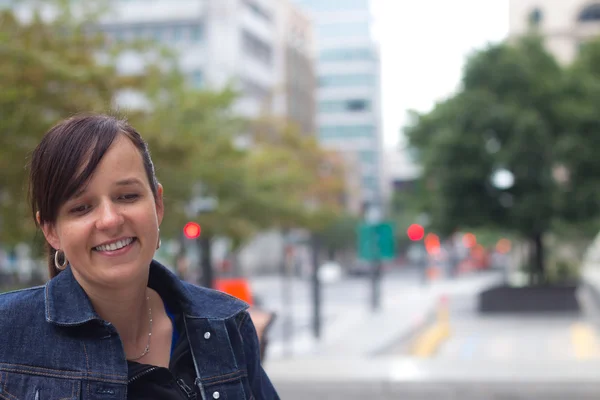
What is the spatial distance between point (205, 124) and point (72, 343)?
2532 cm

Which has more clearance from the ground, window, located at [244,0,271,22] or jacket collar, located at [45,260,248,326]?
window, located at [244,0,271,22]

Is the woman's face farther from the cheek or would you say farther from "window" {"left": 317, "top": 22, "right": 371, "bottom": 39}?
"window" {"left": 317, "top": 22, "right": 371, "bottom": 39}

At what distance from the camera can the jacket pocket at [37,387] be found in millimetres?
2215

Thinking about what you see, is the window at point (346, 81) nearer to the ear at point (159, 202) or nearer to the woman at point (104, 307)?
the ear at point (159, 202)

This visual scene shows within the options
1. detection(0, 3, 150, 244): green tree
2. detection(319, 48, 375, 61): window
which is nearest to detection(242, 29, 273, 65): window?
detection(319, 48, 375, 61): window

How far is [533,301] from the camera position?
92.4 ft

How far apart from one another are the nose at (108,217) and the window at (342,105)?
134m

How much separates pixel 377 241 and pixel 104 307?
26.9 m

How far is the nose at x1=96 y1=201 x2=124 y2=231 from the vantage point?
2.32m

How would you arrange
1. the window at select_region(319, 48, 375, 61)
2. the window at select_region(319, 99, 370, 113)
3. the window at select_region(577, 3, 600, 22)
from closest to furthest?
the window at select_region(577, 3, 600, 22) < the window at select_region(319, 99, 370, 113) < the window at select_region(319, 48, 375, 61)

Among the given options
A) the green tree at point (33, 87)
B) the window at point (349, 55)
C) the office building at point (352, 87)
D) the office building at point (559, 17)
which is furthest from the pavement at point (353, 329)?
the window at point (349, 55)

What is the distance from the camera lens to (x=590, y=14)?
59812mm

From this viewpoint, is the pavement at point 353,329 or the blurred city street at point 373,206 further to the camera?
the pavement at point 353,329

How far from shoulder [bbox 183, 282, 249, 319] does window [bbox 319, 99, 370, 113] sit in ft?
439
